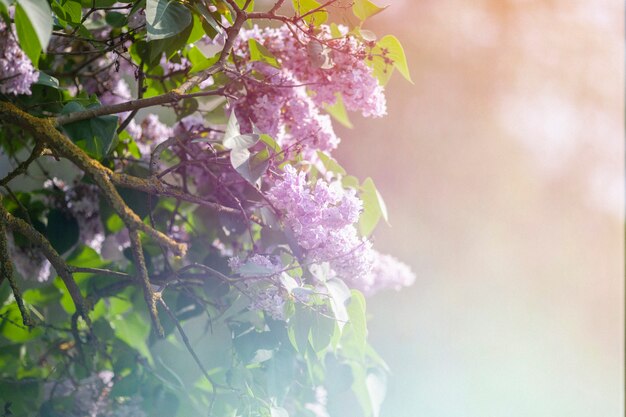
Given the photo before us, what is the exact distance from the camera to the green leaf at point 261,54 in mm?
505

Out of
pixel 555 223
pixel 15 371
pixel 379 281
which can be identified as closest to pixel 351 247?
pixel 379 281

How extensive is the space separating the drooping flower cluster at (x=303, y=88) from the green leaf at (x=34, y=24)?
0.54 feet

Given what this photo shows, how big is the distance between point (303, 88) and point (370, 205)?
0.10 metres

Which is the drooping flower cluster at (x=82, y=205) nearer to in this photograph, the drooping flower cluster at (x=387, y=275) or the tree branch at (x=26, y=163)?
the tree branch at (x=26, y=163)

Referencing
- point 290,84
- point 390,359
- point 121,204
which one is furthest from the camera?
point 390,359

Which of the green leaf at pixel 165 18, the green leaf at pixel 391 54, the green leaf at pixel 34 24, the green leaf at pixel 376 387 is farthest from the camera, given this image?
the green leaf at pixel 376 387

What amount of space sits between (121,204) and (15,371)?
31 cm

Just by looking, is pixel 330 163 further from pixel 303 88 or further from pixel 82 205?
pixel 82 205

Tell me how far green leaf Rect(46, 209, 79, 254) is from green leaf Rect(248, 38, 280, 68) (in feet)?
0.67

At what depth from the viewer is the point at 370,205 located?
1.82 ft

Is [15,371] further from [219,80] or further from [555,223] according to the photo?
[555,223]

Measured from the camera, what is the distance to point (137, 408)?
0.59 meters

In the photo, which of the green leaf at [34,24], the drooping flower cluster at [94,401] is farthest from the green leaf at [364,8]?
the drooping flower cluster at [94,401]

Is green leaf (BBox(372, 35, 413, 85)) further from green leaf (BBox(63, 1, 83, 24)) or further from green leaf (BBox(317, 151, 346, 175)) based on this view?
green leaf (BBox(63, 1, 83, 24))
